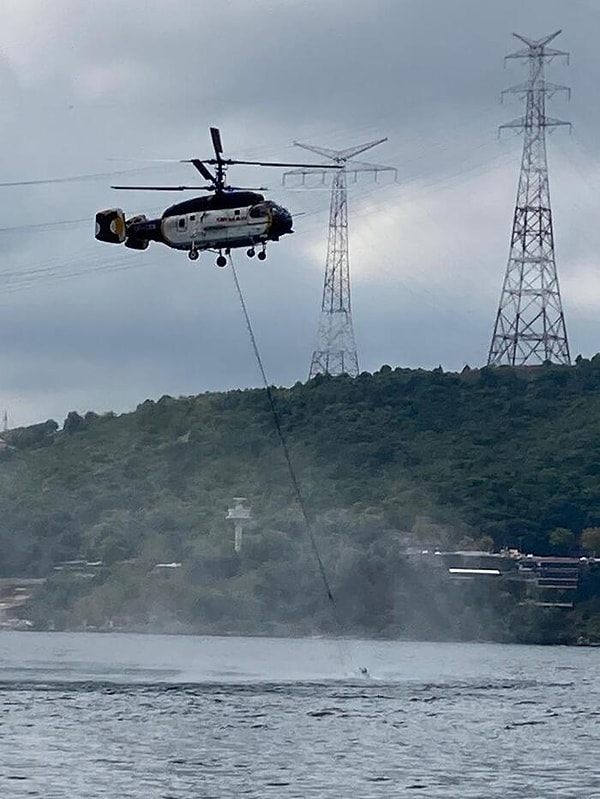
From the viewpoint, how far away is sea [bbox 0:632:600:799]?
72188 mm

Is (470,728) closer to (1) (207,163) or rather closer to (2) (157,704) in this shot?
(2) (157,704)

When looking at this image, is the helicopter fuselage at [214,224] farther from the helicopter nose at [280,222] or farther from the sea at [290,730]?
the sea at [290,730]

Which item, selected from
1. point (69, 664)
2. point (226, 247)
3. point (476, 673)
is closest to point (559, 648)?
point (476, 673)

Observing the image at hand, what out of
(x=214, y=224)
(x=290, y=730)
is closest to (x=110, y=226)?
(x=214, y=224)

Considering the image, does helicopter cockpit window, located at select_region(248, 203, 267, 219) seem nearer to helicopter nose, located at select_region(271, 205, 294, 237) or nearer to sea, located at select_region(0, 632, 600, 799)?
helicopter nose, located at select_region(271, 205, 294, 237)

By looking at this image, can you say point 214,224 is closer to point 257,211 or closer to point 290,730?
point 257,211

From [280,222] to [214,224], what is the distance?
2.51 meters

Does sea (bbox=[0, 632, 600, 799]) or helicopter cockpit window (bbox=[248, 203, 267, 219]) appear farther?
helicopter cockpit window (bbox=[248, 203, 267, 219])

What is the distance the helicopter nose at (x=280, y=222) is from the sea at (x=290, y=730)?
19.2 m

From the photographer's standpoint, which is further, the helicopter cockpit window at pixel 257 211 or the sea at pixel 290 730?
the helicopter cockpit window at pixel 257 211

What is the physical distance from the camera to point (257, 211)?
79562 mm

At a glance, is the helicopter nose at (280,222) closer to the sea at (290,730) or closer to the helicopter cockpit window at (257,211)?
the helicopter cockpit window at (257,211)

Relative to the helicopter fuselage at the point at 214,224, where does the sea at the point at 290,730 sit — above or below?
below

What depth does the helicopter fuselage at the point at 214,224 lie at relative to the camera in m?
79.6
